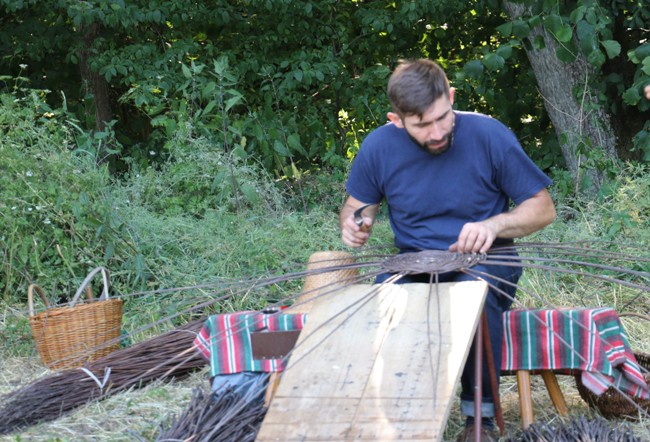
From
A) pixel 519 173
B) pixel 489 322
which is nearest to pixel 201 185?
pixel 519 173

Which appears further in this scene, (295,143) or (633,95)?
(295,143)

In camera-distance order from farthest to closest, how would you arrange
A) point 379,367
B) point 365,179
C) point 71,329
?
1. point 71,329
2. point 365,179
3. point 379,367

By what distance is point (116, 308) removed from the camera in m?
4.48

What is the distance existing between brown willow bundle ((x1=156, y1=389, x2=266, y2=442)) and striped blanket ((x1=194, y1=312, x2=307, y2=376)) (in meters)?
0.16

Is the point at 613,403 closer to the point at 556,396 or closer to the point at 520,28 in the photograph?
the point at 556,396

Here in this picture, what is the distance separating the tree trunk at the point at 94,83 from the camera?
7640 millimetres

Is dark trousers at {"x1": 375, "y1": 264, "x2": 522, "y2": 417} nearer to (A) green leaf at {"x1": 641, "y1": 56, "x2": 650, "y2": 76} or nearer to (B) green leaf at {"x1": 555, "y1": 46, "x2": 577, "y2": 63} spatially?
(A) green leaf at {"x1": 641, "y1": 56, "x2": 650, "y2": 76}

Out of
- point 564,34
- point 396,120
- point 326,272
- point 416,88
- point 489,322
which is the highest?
point 564,34

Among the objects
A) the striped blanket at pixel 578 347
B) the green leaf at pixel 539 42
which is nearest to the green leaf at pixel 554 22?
the green leaf at pixel 539 42

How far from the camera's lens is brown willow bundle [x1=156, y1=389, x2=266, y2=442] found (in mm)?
3002

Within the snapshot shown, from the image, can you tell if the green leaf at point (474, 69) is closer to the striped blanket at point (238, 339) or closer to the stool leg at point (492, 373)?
the striped blanket at point (238, 339)

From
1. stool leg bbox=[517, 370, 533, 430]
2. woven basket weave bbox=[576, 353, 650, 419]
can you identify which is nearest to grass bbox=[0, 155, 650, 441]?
woven basket weave bbox=[576, 353, 650, 419]

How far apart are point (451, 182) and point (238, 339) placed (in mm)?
921

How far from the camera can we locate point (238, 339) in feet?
11.4
